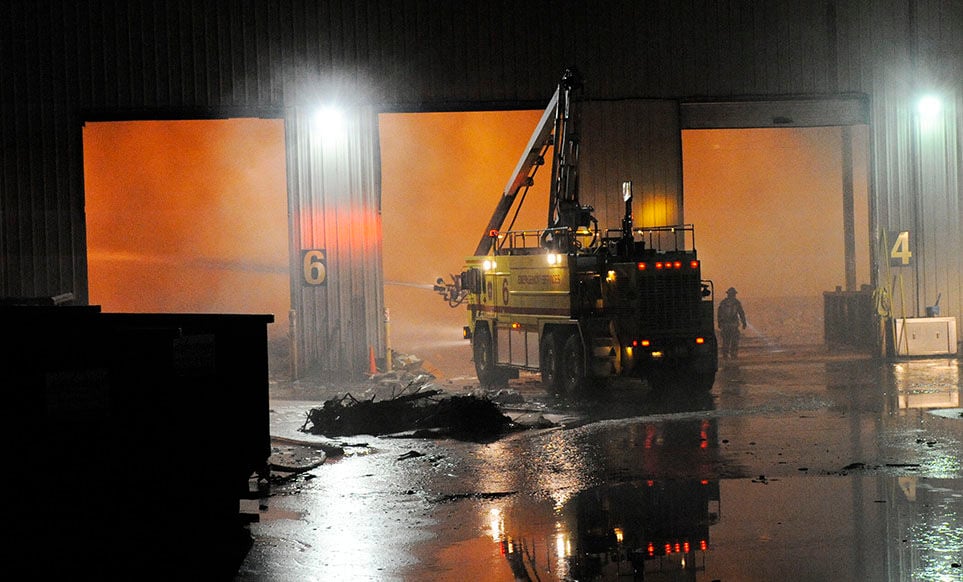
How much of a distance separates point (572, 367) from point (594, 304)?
1109 millimetres

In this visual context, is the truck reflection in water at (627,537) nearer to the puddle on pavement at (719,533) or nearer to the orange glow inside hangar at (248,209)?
the puddle on pavement at (719,533)

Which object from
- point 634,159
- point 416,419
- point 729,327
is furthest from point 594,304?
point 729,327

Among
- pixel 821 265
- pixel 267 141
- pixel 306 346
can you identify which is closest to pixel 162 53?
pixel 306 346

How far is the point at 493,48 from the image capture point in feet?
82.3

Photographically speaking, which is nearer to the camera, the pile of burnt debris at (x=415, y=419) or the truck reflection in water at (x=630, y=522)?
the truck reflection in water at (x=630, y=522)

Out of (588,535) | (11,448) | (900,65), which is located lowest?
(588,535)

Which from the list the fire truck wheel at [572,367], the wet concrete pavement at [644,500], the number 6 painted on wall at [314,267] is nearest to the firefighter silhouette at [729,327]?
the fire truck wheel at [572,367]

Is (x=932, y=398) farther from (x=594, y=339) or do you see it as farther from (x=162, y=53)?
(x=162, y=53)

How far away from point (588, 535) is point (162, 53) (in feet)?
62.3

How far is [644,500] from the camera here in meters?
10.1

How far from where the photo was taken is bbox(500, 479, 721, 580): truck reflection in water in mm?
7750

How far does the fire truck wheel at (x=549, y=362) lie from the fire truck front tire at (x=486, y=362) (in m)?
2.04

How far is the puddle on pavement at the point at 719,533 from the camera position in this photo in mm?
7680

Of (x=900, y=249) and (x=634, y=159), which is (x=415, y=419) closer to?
(x=634, y=159)
